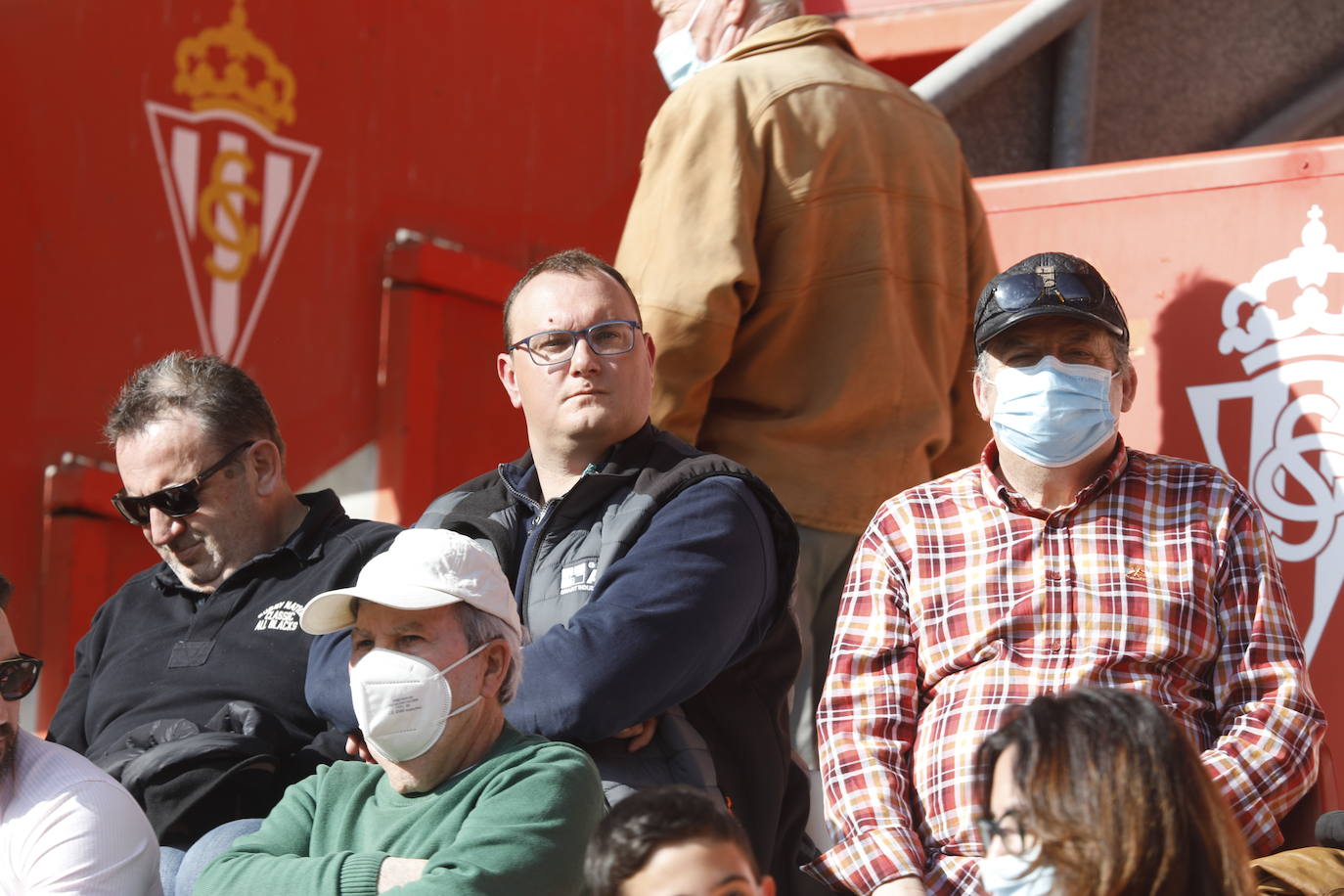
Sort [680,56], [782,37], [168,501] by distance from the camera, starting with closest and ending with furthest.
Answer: [168,501], [782,37], [680,56]

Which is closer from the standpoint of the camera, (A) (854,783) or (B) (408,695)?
(B) (408,695)

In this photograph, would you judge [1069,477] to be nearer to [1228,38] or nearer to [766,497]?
[766,497]

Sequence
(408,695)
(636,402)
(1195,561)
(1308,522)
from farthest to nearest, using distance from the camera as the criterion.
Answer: (1308,522) → (636,402) → (1195,561) → (408,695)

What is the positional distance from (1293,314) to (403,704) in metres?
2.50

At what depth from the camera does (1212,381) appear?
431 cm

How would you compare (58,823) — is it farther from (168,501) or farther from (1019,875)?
(1019,875)

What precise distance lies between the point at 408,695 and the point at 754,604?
73 cm

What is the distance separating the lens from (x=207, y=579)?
3830mm

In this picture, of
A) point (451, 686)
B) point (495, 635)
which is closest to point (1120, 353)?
point (495, 635)

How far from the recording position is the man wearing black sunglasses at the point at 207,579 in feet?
11.6

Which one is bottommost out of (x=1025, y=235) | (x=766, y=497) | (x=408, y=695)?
(x=408, y=695)

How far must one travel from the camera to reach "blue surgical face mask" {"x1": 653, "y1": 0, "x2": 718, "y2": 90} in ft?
14.4

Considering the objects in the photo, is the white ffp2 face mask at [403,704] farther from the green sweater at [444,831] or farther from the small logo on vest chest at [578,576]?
the small logo on vest chest at [578,576]

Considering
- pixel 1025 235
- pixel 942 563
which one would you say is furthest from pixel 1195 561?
pixel 1025 235
